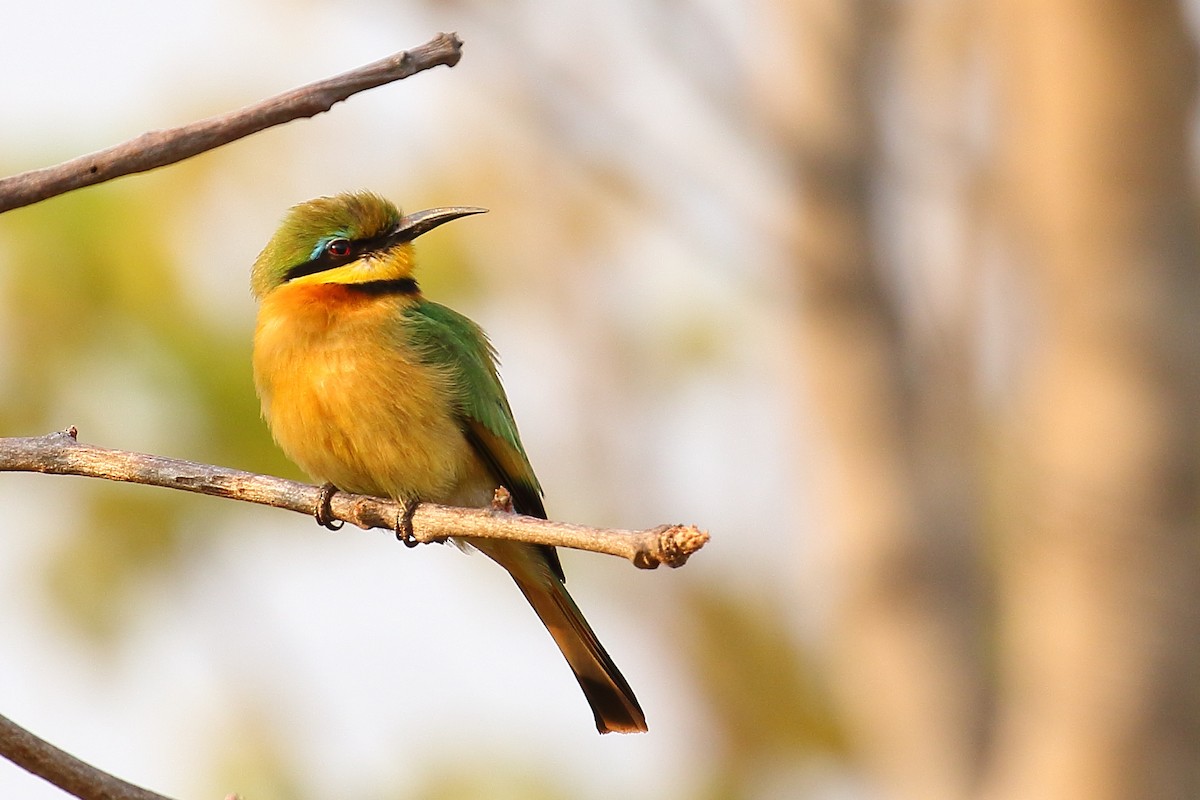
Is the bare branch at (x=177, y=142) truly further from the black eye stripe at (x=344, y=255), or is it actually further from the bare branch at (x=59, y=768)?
the black eye stripe at (x=344, y=255)

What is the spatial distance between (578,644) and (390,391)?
0.78m

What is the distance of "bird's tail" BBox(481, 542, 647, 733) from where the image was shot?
3.72 meters

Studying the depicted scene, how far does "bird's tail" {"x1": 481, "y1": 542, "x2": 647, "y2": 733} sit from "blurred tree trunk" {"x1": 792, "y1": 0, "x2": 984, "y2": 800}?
7.79 ft

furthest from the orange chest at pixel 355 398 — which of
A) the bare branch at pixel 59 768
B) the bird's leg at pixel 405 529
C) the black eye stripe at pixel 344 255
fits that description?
the bare branch at pixel 59 768

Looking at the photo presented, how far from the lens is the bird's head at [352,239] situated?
4082 millimetres

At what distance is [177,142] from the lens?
7.43 ft

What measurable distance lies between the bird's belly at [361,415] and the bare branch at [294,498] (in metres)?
0.73

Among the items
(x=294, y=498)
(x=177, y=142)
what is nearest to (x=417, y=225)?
(x=294, y=498)

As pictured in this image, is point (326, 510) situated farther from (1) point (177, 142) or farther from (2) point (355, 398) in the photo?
(1) point (177, 142)

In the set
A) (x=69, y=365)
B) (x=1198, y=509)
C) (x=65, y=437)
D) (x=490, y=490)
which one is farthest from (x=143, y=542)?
(x=65, y=437)

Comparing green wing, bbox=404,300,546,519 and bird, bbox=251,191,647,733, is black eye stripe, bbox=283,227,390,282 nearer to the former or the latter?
bird, bbox=251,191,647,733

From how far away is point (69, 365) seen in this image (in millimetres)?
7180

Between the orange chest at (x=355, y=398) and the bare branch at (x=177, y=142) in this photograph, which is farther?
the orange chest at (x=355, y=398)

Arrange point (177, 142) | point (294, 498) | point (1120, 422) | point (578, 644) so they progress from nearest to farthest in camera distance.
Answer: point (177, 142) < point (294, 498) < point (578, 644) < point (1120, 422)
